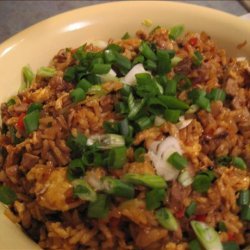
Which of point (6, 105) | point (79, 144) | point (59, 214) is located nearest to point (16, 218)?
point (59, 214)

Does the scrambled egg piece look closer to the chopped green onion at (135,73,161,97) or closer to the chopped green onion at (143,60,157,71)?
the chopped green onion at (135,73,161,97)

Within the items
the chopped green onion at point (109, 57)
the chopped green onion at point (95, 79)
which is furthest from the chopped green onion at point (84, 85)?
the chopped green onion at point (109, 57)

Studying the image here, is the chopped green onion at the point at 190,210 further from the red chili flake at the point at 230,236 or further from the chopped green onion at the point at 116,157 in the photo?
the chopped green onion at the point at 116,157

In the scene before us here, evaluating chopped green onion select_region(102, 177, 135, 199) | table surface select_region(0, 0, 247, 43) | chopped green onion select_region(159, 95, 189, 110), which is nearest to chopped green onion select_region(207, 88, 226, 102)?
chopped green onion select_region(159, 95, 189, 110)

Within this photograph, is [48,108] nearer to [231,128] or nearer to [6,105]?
[6,105]

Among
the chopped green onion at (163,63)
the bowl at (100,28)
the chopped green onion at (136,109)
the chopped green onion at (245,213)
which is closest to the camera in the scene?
the chopped green onion at (245,213)

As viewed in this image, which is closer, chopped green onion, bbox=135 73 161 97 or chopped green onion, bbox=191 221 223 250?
chopped green onion, bbox=191 221 223 250

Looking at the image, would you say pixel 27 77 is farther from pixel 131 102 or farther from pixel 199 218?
pixel 199 218
